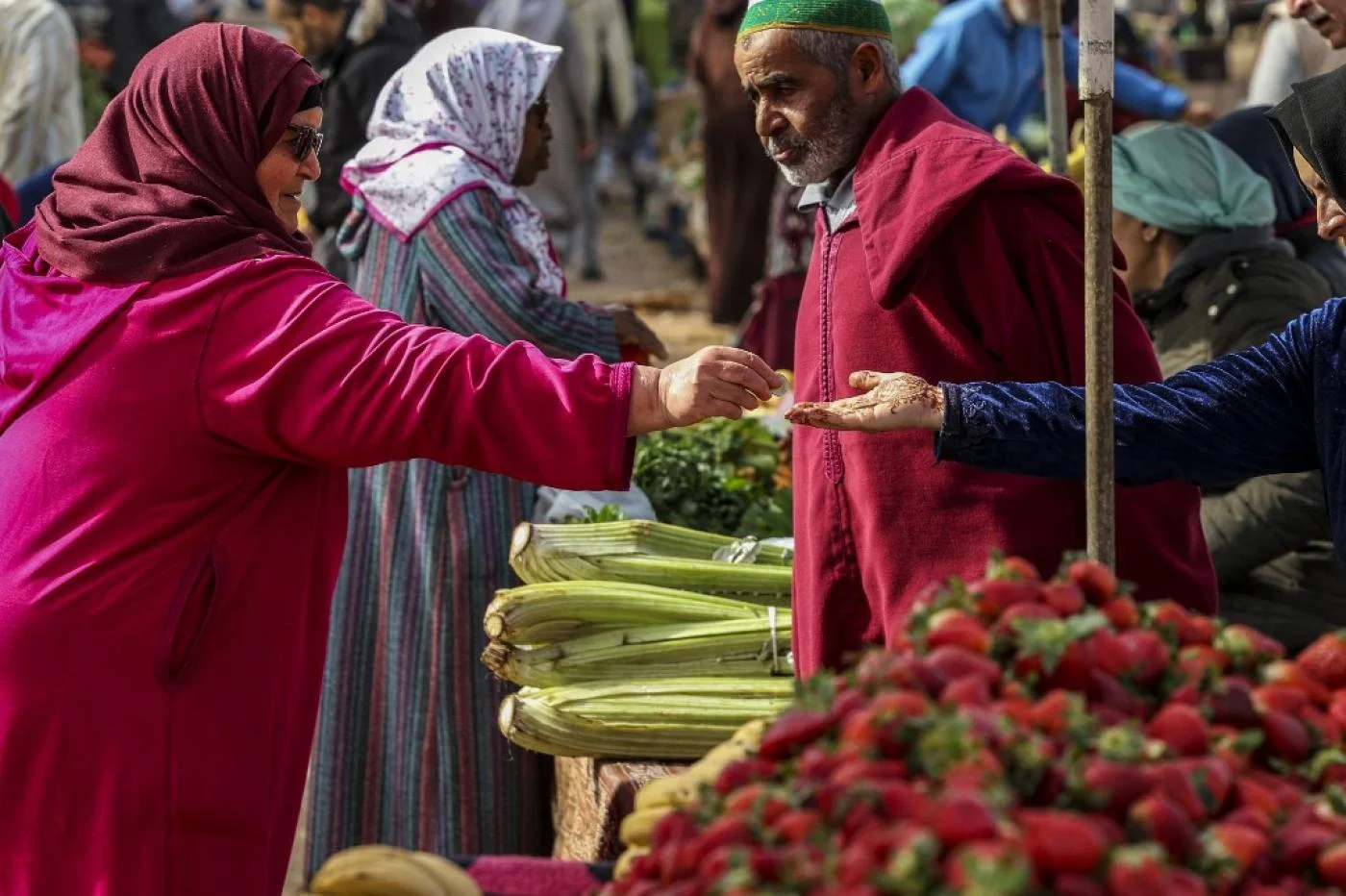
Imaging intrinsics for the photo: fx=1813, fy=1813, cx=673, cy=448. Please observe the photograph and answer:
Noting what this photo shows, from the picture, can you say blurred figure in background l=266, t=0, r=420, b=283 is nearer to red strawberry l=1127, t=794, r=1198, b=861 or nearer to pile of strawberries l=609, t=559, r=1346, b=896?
pile of strawberries l=609, t=559, r=1346, b=896

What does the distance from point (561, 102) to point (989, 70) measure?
4.45 metres

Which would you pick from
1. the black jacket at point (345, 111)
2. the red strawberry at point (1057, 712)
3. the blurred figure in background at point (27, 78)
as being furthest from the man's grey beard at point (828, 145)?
the blurred figure in background at point (27, 78)

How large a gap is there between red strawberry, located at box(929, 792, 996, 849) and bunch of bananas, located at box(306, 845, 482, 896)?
70 centimetres

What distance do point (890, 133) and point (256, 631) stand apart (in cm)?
140

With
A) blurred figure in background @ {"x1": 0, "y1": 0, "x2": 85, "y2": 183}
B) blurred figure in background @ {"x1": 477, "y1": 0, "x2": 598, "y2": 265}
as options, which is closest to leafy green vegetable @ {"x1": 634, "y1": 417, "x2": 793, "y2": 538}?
blurred figure in background @ {"x1": 0, "y1": 0, "x2": 85, "y2": 183}

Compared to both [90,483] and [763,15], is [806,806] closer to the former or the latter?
[90,483]

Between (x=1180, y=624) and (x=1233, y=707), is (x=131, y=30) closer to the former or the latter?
(x=1180, y=624)

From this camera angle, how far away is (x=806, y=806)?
67.1 inches

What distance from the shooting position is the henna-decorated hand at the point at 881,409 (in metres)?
2.72

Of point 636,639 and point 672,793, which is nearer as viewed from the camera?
point 672,793

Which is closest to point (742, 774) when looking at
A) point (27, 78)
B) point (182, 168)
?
point (182, 168)

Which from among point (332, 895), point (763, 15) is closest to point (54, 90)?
point (763, 15)

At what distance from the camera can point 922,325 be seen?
3158 millimetres

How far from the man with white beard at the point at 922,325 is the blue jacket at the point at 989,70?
4276 mm
